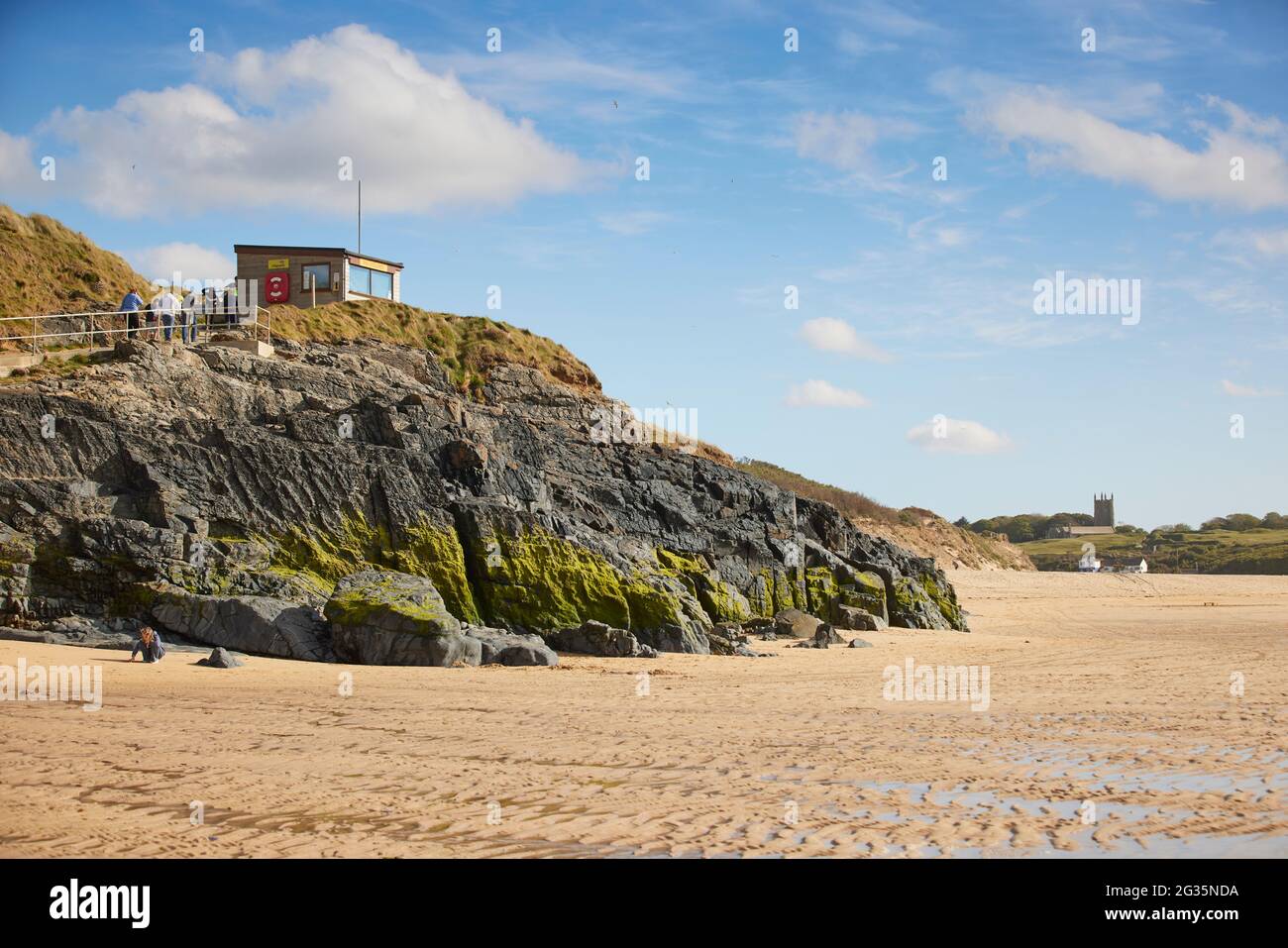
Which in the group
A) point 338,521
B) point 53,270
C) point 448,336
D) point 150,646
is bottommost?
point 150,646

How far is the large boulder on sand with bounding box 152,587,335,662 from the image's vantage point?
1992 centimetres

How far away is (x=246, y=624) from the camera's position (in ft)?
66.3

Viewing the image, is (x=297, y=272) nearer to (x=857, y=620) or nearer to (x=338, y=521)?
(x=338, y=521)

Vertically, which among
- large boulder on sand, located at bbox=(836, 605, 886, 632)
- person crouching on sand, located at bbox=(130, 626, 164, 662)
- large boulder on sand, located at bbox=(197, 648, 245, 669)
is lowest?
large boulder on sand, located at bbox=(836, 605, 886, 632)

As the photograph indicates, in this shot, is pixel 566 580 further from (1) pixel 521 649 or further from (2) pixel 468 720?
(2) pixel 468 720

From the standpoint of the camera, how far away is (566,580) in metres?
24.5

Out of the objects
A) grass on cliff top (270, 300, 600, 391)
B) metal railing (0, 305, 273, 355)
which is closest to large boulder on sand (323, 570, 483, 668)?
metal railing (0, 305, 273, 355)

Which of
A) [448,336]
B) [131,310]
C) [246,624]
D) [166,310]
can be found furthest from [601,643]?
[448,336]

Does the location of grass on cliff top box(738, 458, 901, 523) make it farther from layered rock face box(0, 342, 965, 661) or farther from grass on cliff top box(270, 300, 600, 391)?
layered rock face box(0, 342, 965, 661)

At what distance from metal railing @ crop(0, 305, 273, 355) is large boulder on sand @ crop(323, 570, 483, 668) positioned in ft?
51.9

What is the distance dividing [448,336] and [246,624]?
2801 centimetres
